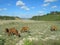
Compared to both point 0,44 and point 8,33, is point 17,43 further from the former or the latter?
point 8,33

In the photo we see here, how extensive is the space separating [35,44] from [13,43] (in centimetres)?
109

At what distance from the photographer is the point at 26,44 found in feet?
16.6

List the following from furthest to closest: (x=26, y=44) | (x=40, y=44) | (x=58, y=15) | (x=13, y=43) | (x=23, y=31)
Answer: (x=58, y=15)
(x=23, y=31)
(x=13, y=43)
(x=40, y=44)
(x=26, y=44)

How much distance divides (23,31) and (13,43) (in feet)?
9.43

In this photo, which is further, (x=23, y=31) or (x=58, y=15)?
(x=58, y=15)

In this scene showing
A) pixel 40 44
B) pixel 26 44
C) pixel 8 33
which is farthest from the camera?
pixel 8 33

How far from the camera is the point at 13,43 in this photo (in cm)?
642

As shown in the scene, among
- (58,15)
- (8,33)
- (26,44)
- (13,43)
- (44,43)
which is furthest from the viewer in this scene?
(58,15)

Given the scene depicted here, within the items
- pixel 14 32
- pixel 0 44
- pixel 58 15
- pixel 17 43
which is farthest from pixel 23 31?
pixel 58 15

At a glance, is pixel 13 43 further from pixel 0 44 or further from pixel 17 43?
pixel 0 44

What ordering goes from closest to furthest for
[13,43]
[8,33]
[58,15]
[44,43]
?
[44,43] → [13,43] → [8,33] → [58,15]

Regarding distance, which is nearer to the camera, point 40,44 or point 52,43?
point 40,44

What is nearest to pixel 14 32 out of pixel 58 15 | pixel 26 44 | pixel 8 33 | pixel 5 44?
pixel 8 33

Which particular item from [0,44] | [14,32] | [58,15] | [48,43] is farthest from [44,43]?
[58,15]
